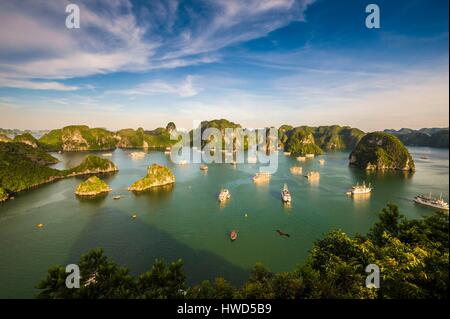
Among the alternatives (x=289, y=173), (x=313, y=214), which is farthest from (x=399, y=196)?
(x=289, y=173)

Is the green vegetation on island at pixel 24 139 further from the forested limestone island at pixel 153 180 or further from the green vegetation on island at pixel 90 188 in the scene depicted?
the forested limestone island at pixel 153 180

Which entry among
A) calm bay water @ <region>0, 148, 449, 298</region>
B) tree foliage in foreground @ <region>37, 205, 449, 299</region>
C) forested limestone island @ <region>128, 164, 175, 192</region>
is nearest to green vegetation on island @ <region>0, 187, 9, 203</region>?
calm bay water @ <region>0, 148, 449, 298</region>

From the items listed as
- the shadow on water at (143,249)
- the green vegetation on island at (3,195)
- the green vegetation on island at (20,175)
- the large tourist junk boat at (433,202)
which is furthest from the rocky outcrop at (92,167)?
the large tourist junk boat at (433,202)

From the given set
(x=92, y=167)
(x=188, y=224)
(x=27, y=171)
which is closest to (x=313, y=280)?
(x=188, y=224)

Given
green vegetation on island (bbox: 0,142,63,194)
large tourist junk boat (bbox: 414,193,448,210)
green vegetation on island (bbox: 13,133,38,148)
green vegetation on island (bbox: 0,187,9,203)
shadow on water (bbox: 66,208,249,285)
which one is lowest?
shadow on water (bbox: 66,208,249,285)

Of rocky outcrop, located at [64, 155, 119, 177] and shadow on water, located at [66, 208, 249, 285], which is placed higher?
rocky outcrop, located at [64, 155, 119, 177]

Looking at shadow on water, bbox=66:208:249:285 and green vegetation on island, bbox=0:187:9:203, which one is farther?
green vegetation on island, bbox=0:187:9:203

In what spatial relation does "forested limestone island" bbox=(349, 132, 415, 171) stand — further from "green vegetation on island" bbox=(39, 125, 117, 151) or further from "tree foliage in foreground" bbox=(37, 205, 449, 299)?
"green vegetation on island" bbox=(39, 125, 117, 151)
